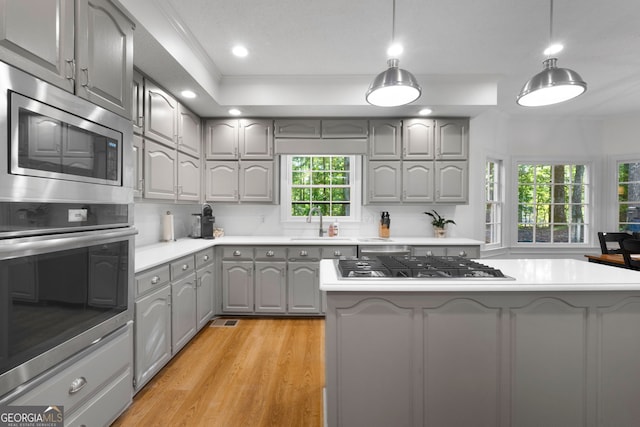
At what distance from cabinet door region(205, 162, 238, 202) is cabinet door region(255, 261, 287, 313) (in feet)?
3.32

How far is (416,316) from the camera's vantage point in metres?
1.46

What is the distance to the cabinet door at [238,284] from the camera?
3309 mm

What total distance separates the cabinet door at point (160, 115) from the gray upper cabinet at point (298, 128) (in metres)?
1.19

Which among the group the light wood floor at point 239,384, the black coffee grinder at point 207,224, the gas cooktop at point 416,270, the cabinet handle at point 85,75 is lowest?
the light wood floor at point 239,384

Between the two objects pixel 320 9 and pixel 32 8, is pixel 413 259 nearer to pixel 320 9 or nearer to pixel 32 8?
pixel 320 9

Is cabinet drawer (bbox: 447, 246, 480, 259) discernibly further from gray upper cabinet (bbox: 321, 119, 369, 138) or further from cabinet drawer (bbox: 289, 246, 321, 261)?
gray upper cabinet (bbox: 321, 119, 369, 138)

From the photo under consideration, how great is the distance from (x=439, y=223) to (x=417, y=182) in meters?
0.69

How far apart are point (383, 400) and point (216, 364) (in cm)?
156

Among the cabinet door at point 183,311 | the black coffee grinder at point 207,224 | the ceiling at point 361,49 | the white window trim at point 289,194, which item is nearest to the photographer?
the ceiling at point 361,49

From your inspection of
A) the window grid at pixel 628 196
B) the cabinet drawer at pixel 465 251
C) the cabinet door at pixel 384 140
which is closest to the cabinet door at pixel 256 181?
the cabinet door at pixel 384 140

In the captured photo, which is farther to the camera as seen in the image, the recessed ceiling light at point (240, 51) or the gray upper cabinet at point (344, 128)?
the gray upper cabinet at point (344, 128)

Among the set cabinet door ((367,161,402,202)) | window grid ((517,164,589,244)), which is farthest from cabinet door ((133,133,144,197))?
window grid ((517,164,589,244))

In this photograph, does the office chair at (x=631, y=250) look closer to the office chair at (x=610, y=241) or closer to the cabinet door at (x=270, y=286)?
the office chair at (x=610, y=241)

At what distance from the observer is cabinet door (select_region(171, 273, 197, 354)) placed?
2377mm
